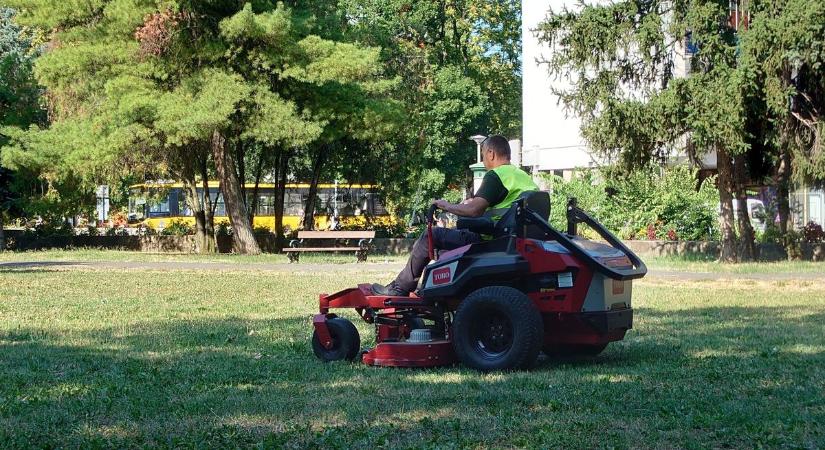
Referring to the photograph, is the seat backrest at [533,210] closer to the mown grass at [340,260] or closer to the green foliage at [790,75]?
the mown grass at [340,260]

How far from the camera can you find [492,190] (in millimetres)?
8969

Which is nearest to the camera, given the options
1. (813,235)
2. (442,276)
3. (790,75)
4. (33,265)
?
(442,276)

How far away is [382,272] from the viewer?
2489 centimetres

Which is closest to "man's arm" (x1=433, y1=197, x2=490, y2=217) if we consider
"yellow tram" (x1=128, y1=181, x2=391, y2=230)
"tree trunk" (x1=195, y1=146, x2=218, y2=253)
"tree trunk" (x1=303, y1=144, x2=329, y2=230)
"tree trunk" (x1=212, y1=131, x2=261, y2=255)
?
"tree trunk" (x1=212, y1=131, x2=261, y2=255)

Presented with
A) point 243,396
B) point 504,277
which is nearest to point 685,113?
point 504,277

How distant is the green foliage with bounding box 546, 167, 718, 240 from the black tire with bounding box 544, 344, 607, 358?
23.1 m

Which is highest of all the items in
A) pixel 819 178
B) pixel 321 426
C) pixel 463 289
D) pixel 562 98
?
pixel 562 98

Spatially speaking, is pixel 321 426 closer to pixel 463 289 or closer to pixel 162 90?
pixel 463 289

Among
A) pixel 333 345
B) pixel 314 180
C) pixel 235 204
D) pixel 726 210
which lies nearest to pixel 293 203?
pixel 314 180

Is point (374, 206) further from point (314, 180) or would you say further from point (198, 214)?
point (198, 214)

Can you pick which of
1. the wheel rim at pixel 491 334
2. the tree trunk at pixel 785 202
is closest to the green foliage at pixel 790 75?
the tree trunk at pixel 785 202

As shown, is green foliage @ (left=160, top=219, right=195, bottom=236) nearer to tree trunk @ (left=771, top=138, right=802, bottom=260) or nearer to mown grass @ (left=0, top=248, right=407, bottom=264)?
mown grass @ (left=0, top=248, right=407, bottom=264)

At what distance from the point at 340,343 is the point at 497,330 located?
1.50m

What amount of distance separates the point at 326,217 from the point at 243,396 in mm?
42483
